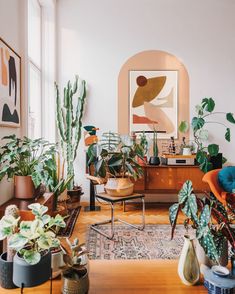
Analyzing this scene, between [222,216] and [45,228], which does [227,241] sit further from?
[45,228]

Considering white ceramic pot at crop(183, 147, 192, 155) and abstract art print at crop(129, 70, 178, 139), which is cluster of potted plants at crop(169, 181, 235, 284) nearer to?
white ceramic pot at crop(183, 147, 192, 155)

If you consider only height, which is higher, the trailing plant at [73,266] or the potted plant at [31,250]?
the potted plant at [31,250]

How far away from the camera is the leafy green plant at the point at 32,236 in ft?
2.95

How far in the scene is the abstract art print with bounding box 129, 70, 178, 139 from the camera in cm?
441

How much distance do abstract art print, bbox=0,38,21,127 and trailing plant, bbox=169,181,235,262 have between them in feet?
5.73

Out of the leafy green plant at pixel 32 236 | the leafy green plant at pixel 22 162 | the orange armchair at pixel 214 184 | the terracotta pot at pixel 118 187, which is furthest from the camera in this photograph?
the orange armchair at pixel 214 184

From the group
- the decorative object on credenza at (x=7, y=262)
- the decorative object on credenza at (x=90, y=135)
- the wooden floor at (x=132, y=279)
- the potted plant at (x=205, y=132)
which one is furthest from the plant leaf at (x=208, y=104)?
the decorative object on credenza at (x=7, y=262)

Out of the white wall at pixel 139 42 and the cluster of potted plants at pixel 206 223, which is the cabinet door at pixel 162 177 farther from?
the cluster of potted plants at pixel 206 223

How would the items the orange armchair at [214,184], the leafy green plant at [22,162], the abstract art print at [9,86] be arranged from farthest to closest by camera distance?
the orange armchair at [214,184], the abstract art print at [9,86], the leafy green plant at [22,162]

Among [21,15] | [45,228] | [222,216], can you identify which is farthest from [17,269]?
[21,15]

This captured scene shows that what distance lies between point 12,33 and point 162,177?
8.74 feet

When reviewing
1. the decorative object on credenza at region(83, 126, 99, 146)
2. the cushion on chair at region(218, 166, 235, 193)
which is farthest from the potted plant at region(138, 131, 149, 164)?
the cushion on chair at region(218, 166, 235, 193)

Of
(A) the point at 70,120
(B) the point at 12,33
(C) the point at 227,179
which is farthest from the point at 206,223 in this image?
(A) the point at 70,120

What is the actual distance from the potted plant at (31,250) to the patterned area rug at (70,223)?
6.10 feet
